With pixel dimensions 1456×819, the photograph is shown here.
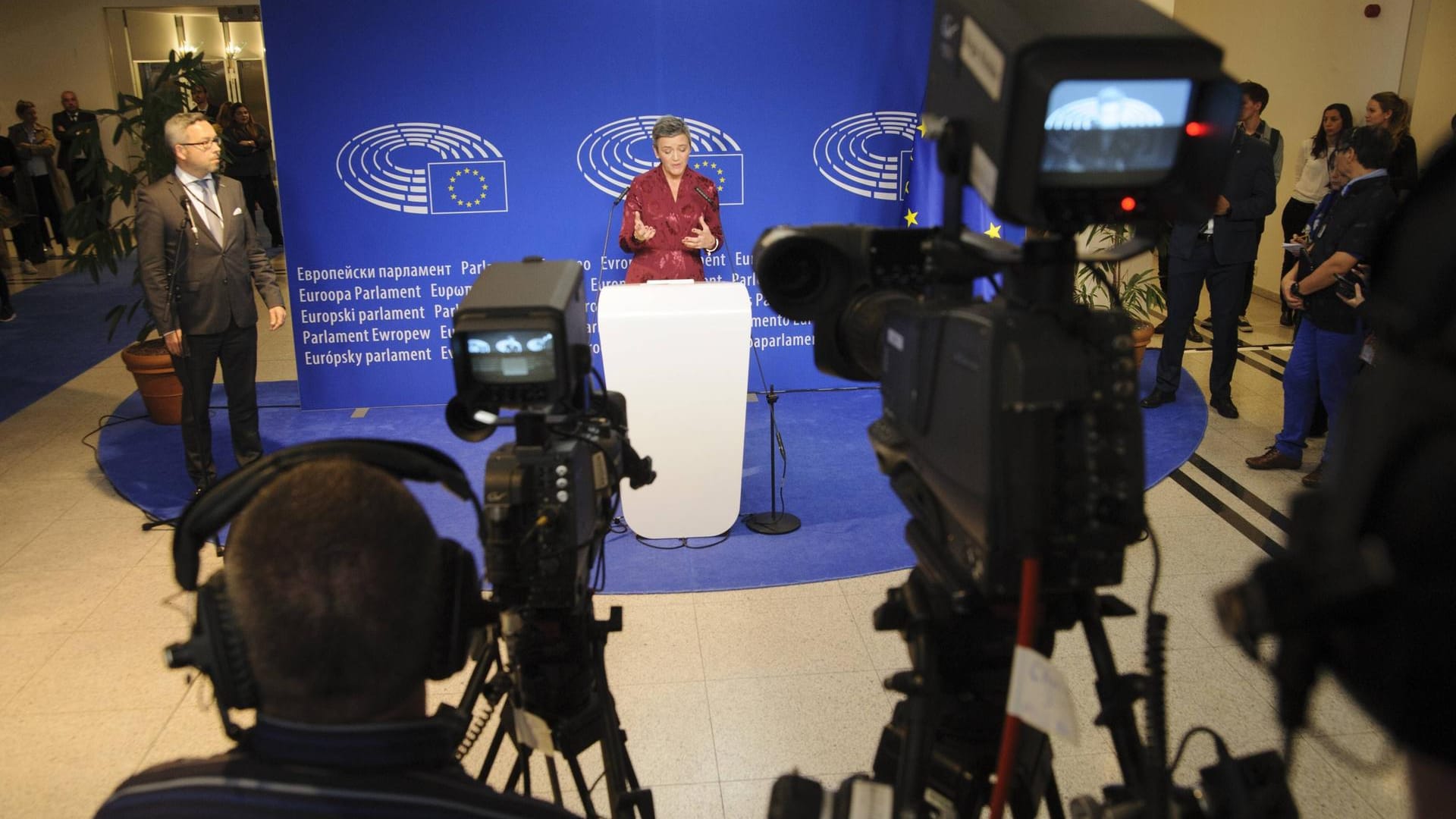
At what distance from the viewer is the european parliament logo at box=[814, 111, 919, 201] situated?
568cm

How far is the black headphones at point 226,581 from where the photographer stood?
46.6 inches

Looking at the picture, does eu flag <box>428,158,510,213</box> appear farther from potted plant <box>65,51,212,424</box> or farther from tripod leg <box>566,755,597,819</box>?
tripod leg <box>566,755,597,819</box>

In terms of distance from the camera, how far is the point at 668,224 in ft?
16.4

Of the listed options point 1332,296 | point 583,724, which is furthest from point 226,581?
point 1332,296

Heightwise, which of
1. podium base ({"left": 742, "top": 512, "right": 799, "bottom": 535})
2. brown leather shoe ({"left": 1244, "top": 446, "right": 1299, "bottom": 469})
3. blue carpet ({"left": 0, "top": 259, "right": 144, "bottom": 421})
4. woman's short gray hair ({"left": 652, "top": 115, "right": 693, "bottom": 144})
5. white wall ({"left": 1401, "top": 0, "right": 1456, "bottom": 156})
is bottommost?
blue carpet ({"left": 0, "top": 259, "right": 144, "bottom": 421})

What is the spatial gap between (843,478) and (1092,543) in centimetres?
356

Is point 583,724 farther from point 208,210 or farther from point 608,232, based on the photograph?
point 608,232

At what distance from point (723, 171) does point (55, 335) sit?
17.0 ft

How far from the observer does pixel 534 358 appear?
5.36 feet

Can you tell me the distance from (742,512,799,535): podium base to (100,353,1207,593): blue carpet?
4 centimetres

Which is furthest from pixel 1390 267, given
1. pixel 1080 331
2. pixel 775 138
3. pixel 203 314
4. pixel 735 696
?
pixel 775 138

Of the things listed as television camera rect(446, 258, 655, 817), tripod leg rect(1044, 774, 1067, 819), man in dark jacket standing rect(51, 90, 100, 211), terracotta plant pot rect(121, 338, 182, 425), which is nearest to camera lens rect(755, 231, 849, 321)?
television camera rect(446, 258, 655, 817)

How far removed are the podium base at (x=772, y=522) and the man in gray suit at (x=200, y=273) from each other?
2.08 m

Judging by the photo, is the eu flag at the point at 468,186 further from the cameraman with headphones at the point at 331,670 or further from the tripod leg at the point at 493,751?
the cameraman with headphones at the point at 331,670
